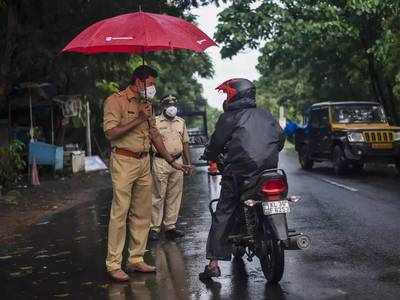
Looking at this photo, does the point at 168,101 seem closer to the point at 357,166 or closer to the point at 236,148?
the point at 236,148

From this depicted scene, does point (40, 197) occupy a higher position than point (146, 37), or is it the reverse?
point (146, 37)

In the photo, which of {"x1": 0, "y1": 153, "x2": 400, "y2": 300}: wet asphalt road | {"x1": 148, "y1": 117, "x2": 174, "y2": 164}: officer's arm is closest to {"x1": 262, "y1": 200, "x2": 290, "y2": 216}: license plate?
{"x1": 0, "y1": 153, "x2": 400, "y2": 300}: wet asphalt road

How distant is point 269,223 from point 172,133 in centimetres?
325

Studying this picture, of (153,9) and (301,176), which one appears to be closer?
(153,9)

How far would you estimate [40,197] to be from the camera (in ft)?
47.4

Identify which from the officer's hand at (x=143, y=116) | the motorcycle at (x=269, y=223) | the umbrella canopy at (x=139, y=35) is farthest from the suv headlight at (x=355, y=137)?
the officer's hand at (x=143, y=116)

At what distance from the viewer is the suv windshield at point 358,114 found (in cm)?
1683

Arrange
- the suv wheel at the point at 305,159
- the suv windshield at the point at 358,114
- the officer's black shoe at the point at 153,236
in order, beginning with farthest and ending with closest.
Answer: the suv wheel at the point at 305,159, the suv windshield at the point at 358,114, the officer's black shoe at the point at 153,236

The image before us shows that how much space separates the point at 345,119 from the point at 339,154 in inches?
45.3

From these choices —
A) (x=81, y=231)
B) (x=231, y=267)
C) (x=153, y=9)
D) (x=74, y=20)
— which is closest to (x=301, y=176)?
(x=153, y=9)

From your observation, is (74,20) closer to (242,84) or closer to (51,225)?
(51,225)

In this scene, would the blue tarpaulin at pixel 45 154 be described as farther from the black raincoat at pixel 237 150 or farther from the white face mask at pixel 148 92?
the black raincoat at pixel 237 150

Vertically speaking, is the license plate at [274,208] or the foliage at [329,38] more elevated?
the foliage at [329,38]

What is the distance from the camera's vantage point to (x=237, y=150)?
5.67 meters
